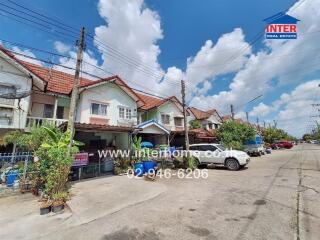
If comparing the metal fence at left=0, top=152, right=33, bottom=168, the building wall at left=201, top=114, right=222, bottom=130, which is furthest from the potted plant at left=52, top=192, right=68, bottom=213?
the building wall at left=201, top=114, right=222, bottom=130

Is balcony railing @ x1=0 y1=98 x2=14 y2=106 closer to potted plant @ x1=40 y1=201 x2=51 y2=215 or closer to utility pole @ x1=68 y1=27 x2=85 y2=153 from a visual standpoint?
utility pole @ x1=68 y1=27 x2=85 y2=153

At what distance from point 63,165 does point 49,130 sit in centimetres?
182

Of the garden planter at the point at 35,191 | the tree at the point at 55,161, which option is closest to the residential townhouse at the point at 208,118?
Answer: the tree at the point at 55,161

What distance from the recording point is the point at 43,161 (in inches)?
327

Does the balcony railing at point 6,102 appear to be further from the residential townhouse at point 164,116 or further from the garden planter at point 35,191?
the residential townhouse at point 164,116

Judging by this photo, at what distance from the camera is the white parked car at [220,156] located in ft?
46.1

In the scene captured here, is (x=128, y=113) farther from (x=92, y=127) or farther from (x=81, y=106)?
(x=92, y=127)

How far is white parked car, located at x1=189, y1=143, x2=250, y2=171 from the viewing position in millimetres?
14047

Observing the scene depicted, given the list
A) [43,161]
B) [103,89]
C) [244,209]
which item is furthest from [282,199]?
[103,89]

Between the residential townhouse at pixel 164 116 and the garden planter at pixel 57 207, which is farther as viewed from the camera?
the residential townhouse at pixel 164 116

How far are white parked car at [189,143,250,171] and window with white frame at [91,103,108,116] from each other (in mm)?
8747

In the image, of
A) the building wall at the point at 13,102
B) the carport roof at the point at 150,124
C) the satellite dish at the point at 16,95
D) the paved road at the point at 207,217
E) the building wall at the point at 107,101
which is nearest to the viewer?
the paved road at the point at 207,217

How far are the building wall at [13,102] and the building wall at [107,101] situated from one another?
3768 millimetres

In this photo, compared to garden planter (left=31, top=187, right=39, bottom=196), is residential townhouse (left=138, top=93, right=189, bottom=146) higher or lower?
higher
